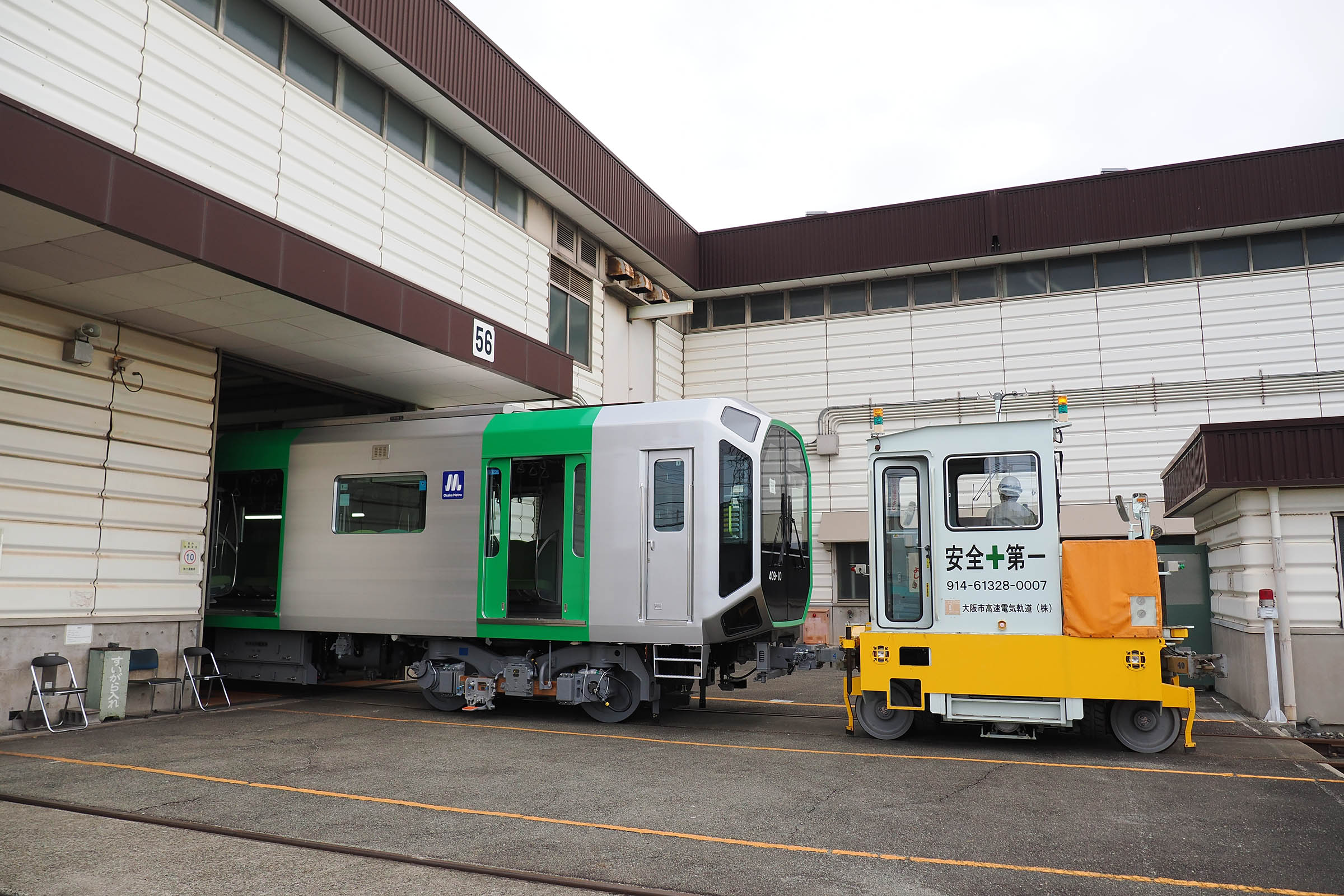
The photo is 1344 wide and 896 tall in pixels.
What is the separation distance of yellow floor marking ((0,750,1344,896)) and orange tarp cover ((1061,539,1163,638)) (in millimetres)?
3382

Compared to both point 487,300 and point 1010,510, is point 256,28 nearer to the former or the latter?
point 487,300

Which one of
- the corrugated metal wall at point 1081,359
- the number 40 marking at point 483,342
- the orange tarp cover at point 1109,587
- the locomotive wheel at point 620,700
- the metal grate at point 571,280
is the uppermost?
the metal grate at point 571,280

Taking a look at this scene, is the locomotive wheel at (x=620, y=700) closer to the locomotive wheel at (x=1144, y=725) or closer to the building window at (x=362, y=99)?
the locomotive wheel at (x=1144, y=725)

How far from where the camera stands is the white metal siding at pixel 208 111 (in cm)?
946

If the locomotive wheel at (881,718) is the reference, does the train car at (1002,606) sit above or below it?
above

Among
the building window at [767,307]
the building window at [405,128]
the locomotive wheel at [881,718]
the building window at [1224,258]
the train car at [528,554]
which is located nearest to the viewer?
the locomotive wheel at [881,718]

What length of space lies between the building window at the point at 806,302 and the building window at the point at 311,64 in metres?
11.8

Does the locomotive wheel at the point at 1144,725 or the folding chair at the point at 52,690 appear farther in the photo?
the folding chair at the point at 52,690

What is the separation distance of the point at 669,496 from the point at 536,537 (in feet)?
5.69

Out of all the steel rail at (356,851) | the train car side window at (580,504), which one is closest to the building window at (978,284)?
the train car side window at (580,504)

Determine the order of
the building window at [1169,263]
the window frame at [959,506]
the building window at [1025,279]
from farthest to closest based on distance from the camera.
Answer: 1. the building window at [1025,279]
2. the building window at [1169,263]
3. the window frame at [959,506]

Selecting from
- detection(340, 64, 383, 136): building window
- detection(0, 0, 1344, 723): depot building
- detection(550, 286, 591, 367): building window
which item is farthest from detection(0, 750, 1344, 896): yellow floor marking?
detection(550, 286, 591, 367): building window

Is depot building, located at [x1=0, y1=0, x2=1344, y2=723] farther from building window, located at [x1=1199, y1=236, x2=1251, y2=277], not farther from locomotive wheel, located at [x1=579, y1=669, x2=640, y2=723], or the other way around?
locomotive wheel, located at [x1=579, y1=669, x2=640, y2=723]

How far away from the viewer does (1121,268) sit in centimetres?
1898
